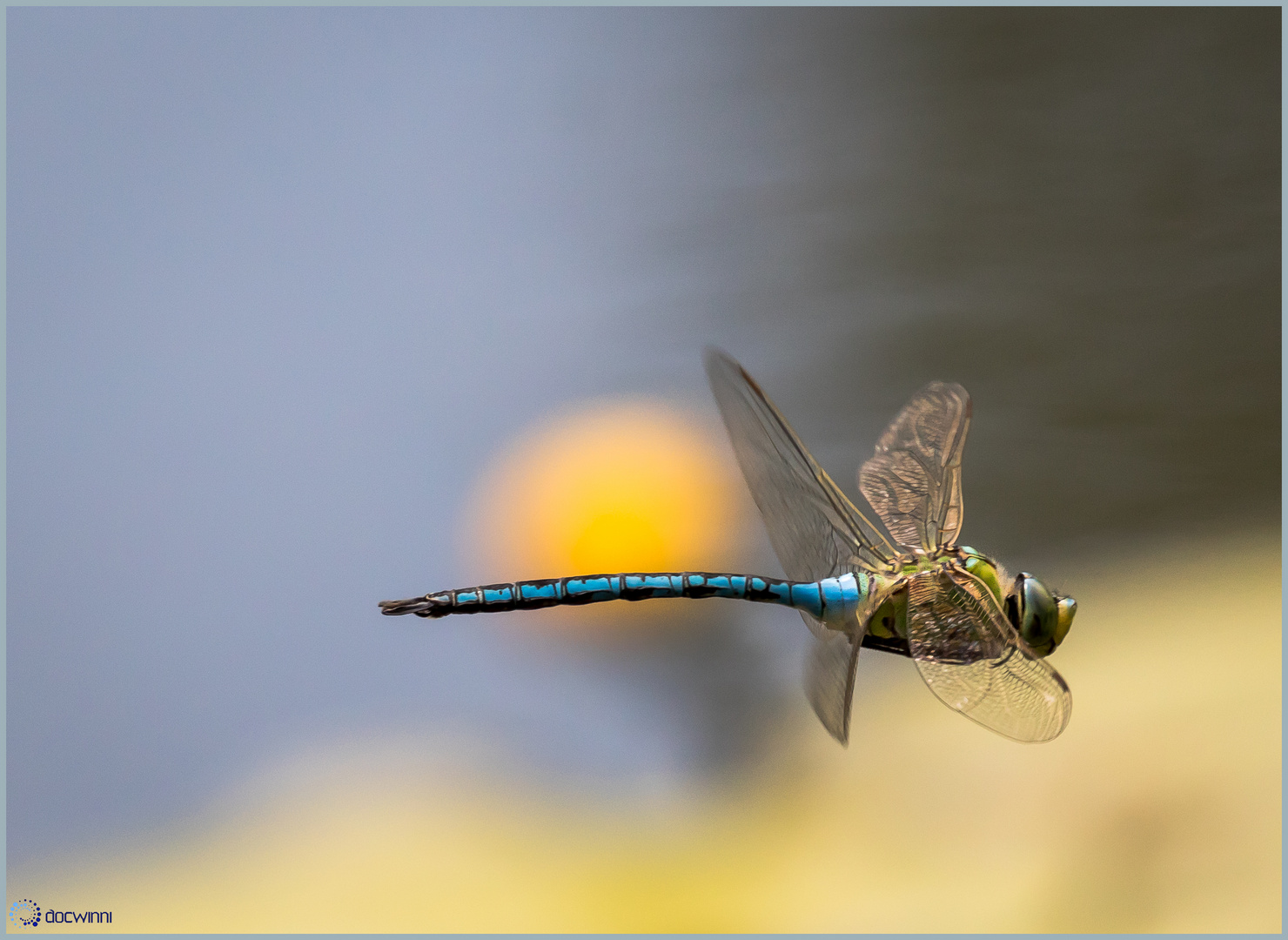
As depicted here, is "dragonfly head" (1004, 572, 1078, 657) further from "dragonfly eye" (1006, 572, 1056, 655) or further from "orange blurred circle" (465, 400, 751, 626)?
"orange blurred circle" (465, 400, 751, 626)

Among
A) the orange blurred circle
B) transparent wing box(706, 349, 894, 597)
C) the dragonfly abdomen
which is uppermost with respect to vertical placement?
the orange blurred circle

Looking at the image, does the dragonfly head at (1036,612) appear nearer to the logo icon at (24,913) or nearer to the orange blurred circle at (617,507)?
the orange blurred circle at (617,507)

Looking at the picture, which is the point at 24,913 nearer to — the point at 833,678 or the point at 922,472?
the point at 833,678

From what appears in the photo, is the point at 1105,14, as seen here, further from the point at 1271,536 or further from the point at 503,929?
the point at 503,929

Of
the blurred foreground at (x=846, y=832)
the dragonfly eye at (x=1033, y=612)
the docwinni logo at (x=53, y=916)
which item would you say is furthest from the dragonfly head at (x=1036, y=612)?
the docwinni logo at (x=53, y=916)

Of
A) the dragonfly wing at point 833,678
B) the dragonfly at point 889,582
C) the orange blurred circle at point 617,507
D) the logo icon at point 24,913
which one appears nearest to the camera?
the dragonfly wing at point 833,678

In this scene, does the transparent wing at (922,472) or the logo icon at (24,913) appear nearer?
the transparent wing at (922,472)

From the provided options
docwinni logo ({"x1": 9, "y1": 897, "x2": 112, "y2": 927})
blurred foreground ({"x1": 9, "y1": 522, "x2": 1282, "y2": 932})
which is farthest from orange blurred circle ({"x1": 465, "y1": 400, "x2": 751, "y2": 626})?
docwinni logo ({"x1": 9, "y1": 897, "x2": 112, "y2": 927})
